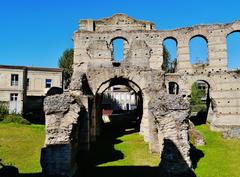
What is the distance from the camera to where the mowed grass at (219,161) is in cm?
1223

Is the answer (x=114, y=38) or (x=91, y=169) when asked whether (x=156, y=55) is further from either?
(x=91, y=169)

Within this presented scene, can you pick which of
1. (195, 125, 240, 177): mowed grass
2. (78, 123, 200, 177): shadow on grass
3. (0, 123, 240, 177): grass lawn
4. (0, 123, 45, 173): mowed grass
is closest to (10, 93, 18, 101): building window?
(0, 123, 45, 173): mowed grass

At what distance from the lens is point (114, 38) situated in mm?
27953

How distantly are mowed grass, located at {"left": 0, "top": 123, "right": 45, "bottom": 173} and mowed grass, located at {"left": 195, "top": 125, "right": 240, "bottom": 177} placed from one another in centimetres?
731

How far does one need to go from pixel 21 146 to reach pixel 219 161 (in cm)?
1179

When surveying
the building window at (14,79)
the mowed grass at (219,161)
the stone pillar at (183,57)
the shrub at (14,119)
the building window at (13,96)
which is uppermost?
the stone pillar at (183,57)

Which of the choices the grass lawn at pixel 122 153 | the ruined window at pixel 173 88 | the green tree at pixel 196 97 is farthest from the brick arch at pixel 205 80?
the green tree at pixel 196 97

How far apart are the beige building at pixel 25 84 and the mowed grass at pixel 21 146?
16.2ft

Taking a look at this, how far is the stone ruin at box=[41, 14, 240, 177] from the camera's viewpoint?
444 inches

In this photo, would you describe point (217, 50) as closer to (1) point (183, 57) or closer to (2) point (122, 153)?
(1) point (183, 57)

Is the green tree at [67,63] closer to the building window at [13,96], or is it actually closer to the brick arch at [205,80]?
the building window at [13,96]

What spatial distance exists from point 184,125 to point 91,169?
177 inches

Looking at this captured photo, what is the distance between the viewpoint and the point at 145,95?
17859 mm

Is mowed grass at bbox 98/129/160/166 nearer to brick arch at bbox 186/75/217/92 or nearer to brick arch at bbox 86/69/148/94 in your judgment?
brick arch at bbox 86/69/148/94
